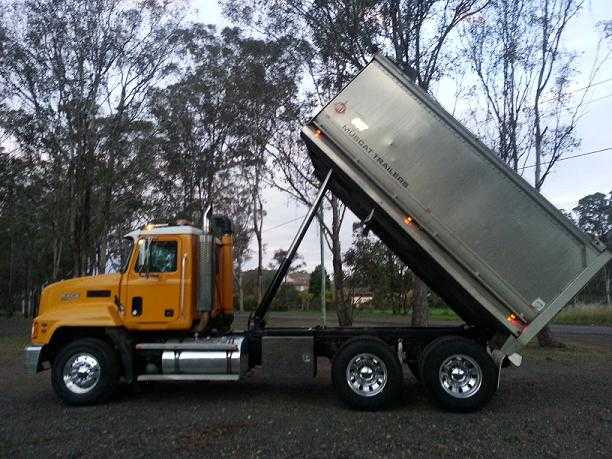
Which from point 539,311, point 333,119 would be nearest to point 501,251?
point 539,311

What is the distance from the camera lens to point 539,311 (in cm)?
863

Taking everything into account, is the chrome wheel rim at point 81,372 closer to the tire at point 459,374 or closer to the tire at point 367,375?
the tire at point 367,375

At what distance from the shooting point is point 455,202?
894 centimetres

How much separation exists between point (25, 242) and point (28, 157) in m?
27.8

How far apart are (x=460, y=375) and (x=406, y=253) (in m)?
2.25

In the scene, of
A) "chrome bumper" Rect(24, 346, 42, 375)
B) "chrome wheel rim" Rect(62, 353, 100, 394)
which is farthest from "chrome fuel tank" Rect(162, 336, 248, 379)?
"chrome bumper" Rect(24, 346, 42, 375)

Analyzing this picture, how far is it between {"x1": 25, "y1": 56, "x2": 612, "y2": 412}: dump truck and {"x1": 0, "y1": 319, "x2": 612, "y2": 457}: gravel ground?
0.47 metres

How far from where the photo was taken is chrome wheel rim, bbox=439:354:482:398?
29.6 ft

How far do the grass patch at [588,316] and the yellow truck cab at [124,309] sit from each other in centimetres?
3438

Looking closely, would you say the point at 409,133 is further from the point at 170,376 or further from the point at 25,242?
the point at 25,242

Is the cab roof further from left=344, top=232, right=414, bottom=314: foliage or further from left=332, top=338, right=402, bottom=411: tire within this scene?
left=344, top=232, right=414, bottom=314: foliage

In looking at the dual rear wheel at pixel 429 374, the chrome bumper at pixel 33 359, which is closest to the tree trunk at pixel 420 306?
the dual rear wheel at pixel 429 374

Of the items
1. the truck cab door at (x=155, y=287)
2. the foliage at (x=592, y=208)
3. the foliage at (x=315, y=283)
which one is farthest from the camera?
the foliage at (x=315, y=283)

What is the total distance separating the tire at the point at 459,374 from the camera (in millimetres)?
8961
